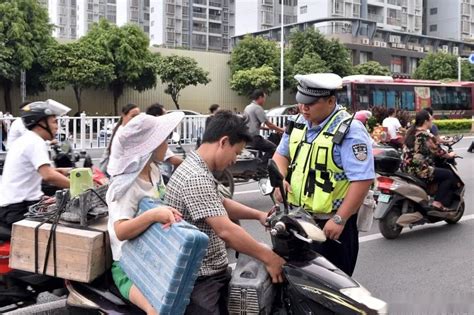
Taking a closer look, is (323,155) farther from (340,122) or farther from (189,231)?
(189,231)

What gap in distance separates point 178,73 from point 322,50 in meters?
12.9

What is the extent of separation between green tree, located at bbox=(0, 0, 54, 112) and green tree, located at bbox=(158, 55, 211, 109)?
8.49 m

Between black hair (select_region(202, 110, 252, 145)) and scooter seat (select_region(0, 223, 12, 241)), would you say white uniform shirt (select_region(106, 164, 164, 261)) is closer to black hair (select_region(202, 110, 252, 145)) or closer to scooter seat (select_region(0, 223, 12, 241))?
black hair (select_region(202, 110, 252, 145))

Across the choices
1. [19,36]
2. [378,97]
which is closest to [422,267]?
[378,97]

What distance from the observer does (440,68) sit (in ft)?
170

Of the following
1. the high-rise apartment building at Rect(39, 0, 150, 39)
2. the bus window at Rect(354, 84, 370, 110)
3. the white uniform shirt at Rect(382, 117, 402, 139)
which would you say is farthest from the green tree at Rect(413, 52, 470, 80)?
the white uniform shirt at Rect(382, 117, 402, 139)

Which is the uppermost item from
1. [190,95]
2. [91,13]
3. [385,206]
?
[91,13]

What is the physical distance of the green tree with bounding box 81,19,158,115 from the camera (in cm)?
3394

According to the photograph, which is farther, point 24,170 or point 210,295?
point 24,170

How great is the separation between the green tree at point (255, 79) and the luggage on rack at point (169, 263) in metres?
37.2

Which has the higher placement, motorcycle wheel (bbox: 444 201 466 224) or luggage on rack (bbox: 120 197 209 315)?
luggage on rack (bbox: 120 197 209 315)

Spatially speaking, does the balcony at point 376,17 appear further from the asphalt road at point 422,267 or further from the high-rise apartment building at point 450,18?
the asphalt road at point 422,267

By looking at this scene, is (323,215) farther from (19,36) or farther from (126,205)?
(19,36)

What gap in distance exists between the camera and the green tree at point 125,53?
3394cm
